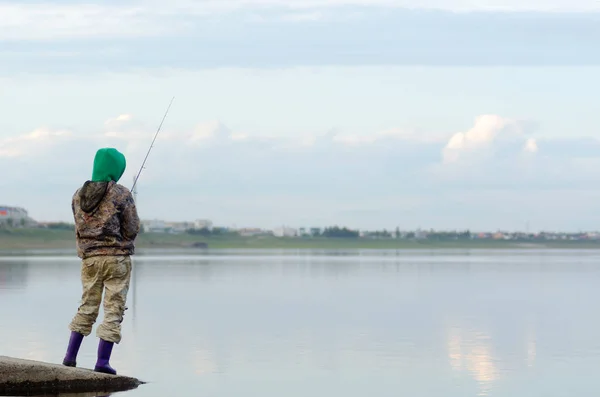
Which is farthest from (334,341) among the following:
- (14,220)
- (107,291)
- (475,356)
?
(14,220)

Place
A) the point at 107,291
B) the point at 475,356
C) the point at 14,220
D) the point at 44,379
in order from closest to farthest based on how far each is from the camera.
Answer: the point at 44,379 → the point at 107,291 → the point at 475,356 → the point at 14,220

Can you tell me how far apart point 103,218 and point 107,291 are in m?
0.64

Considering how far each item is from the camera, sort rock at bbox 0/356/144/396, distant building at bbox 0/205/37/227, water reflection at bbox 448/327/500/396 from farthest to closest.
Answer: distant building at bbox 0/205/37/227 < water reflection at bbox 448/327/500/396 < rock at bbox 0/356/144/396

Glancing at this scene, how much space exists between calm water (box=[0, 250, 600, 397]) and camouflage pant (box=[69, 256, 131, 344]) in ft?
1.98

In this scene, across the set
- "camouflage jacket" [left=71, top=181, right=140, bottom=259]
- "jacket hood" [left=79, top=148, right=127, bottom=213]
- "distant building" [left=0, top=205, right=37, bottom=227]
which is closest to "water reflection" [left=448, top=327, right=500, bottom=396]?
"camouflage jacket" [left=71, top=181, right=140, bottom=259]

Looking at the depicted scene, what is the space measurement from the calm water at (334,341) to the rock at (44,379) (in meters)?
0.35

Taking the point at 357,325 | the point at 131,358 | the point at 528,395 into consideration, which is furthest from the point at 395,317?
the point at 528,395

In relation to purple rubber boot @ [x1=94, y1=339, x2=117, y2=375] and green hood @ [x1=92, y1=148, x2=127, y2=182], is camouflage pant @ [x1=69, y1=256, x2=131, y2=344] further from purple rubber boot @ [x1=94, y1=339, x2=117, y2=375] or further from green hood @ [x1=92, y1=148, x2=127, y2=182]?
green hood @ [x1=92, y1=148, x2=127, y2=182]

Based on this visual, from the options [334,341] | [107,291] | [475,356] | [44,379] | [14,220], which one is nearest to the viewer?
[44,379]

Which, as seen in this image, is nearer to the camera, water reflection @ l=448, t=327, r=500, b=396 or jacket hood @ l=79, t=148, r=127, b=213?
jacket hood @ l=79, t=148, r=127, b=213

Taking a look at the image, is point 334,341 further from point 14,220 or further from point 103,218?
point 14,220

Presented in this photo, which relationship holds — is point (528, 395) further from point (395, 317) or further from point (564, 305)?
point (564, 305)

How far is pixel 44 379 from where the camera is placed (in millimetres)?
9523

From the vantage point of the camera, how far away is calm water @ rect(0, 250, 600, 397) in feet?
34.7
